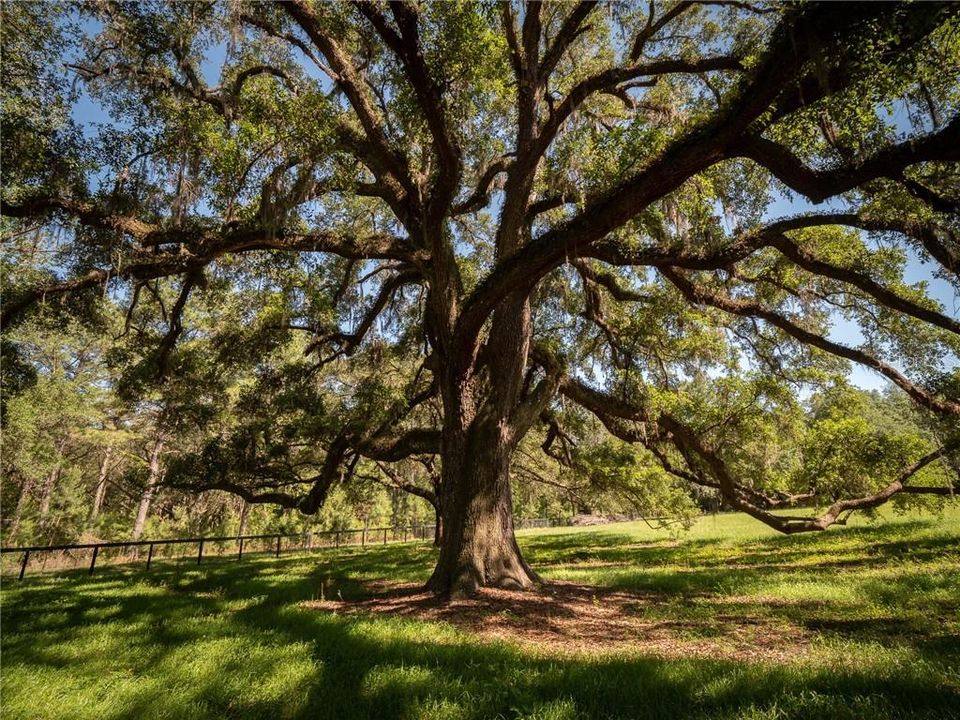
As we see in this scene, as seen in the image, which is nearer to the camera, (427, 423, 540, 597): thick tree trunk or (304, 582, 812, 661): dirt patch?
(304, 582, 812, 661): dirt patch

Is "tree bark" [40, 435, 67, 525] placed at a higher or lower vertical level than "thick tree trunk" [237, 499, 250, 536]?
higher

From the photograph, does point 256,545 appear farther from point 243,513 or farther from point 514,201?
point 514,201

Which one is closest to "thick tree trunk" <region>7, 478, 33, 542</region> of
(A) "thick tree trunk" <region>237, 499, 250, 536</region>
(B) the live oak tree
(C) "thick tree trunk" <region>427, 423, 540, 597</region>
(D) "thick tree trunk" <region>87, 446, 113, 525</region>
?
(D) "thick tree trunk" <region>87, 446, 113, 525</region>

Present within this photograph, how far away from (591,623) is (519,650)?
1.71 m

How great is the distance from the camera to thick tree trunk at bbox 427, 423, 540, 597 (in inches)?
296

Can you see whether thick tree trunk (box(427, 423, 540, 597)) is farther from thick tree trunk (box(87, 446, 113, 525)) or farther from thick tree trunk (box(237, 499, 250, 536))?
thick tree trunk (box(87, 446, 113, 525))

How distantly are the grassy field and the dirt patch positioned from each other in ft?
0.13

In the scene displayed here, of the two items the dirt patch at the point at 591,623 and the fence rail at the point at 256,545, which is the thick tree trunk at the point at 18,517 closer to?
the fence rail at the point at 256,545

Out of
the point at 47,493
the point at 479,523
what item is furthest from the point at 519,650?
the point at 47,493

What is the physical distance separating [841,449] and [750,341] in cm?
291

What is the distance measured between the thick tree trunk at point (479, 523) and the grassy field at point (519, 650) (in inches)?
22.1

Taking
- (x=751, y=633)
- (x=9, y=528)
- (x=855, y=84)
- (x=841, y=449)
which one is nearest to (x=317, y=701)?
(x=751, y=633)

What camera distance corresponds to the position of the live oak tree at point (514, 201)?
4.80 meters

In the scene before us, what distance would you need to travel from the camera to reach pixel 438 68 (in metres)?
6.81
